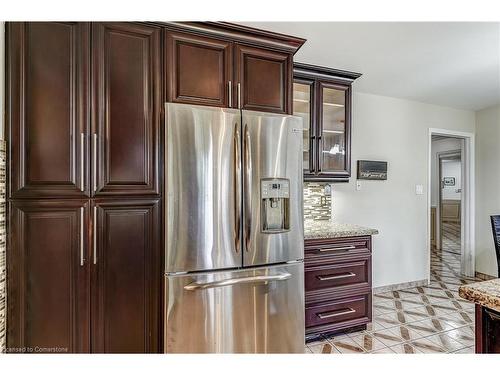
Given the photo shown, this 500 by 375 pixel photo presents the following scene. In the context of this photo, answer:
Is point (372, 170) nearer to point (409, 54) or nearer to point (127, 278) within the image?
point (409, 54)

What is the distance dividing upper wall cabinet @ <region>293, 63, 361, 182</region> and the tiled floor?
1.42 metres

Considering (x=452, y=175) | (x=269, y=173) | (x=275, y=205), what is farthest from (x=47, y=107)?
(x=452, y=175)

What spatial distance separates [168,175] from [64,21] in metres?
0.98

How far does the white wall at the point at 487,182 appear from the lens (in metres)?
3.68

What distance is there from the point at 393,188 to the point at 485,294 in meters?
2.82

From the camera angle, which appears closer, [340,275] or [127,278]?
[127,278]

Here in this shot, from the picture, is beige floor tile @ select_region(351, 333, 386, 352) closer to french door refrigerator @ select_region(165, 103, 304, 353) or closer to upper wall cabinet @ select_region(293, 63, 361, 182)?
french door refrigerator @ select_region(165, 103, 304, 353)

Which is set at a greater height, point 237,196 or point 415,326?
point 237,196

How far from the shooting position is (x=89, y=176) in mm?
1468

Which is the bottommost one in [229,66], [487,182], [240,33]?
[487,182]

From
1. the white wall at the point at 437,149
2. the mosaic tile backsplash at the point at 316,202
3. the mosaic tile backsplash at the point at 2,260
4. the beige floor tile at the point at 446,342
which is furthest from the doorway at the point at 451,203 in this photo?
the mosaic tile backsplash at the point at 2,260

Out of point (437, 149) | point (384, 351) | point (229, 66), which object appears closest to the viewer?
point (229, 66)
